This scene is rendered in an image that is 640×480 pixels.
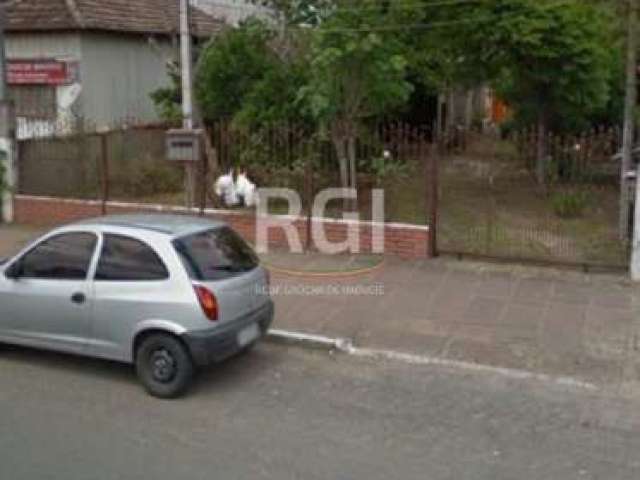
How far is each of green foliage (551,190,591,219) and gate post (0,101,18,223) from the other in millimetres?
8862

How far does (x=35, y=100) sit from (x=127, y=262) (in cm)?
1367

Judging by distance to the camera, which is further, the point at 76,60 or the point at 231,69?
the point at 76,60

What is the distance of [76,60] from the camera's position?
1778 centimetres

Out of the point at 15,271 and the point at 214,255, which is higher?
the point at 214,255

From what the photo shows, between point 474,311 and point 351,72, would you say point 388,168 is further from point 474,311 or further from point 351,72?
point 474,311

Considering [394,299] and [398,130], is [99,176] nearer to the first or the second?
[398,130]

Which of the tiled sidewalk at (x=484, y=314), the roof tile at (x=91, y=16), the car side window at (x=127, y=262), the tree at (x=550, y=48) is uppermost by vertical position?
the roof tile at (x=91, y=16)

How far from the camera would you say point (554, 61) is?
14109mm

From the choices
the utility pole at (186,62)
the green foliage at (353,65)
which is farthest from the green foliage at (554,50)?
the utility pole at (186,62)

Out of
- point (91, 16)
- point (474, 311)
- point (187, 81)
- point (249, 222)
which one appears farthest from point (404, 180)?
point (91, 16)

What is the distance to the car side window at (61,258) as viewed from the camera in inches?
254

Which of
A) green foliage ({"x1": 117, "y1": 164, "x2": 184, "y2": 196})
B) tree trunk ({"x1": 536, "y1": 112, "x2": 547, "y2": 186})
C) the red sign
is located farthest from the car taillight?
the red sign

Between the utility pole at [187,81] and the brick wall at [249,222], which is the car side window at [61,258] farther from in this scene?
the utility pole at [187,81]

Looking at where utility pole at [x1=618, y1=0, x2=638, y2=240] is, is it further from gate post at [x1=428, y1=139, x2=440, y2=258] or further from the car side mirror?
the car side mirror
